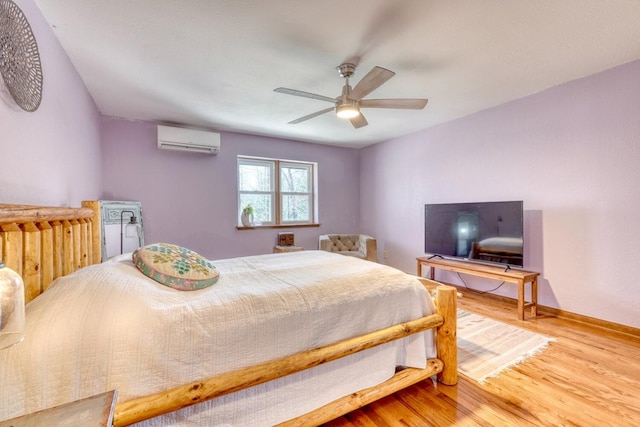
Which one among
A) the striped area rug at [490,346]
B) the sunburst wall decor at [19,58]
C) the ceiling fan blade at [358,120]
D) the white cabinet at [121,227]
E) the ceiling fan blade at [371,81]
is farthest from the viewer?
the white cabinet at [121,227]

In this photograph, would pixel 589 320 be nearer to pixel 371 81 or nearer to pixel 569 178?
pixel 569 178

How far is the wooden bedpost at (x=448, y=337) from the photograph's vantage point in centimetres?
183

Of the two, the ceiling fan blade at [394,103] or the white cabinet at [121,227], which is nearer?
the ceiling fan blade at [394,103]

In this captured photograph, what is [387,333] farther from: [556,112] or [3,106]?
[556,112]

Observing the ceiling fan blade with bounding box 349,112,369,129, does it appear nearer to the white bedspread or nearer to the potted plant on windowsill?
the white bedspread

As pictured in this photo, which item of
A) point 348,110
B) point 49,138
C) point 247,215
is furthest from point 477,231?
point 49,138

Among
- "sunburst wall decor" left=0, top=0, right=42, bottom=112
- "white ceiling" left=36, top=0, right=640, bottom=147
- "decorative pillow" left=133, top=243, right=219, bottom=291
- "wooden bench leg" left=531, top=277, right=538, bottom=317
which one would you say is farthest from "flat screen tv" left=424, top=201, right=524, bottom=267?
"sunburst wall decor" left=0, top=0, right=42, bottom=112

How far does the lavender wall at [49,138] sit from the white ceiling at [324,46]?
0.56ft

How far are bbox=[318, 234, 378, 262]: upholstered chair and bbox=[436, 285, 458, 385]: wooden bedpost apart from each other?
269cm

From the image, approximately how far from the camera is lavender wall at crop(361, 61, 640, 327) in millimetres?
2518

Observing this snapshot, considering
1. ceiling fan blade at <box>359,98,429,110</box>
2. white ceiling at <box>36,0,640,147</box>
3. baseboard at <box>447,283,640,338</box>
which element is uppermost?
white ceiling at <box>36,0,640,147</box>

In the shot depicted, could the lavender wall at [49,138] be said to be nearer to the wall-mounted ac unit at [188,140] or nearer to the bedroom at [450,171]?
the bedroom at [450,171]

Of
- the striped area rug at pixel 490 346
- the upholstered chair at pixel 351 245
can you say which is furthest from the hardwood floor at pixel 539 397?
the upholstered chair at pixel 351 245

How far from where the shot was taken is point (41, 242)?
131 cm
